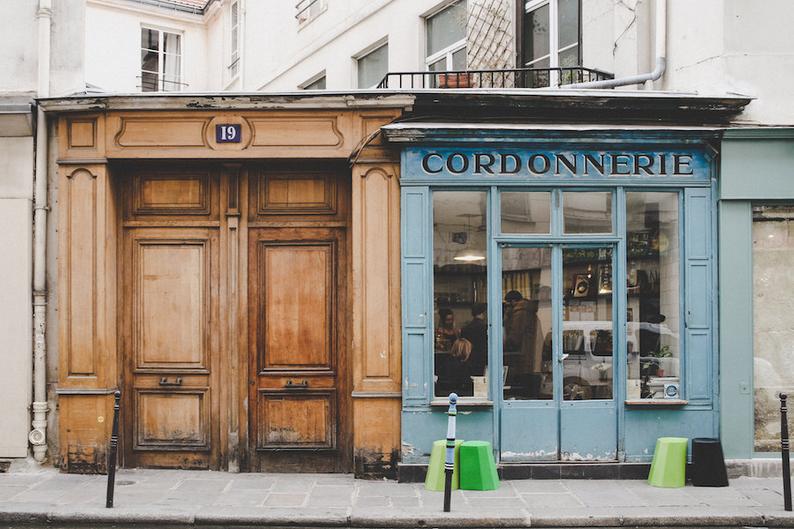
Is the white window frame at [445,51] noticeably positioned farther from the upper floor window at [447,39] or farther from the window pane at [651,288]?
the window pane at [651,288]

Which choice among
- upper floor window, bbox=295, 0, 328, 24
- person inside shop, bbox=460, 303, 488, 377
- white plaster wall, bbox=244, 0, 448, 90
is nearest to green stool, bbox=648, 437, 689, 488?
person inside shop, bbox=460, 303, 488, 377

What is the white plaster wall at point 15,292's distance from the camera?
10266 millimetres

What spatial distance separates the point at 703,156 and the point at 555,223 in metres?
1.85

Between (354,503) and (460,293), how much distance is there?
2719mm

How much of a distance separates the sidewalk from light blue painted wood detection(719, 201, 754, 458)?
516mm

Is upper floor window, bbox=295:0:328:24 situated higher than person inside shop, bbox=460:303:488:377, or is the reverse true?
upper floor window, bbox=295:0:328:24

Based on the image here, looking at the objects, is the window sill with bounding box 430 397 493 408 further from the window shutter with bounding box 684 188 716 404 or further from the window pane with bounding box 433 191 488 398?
the window shutter with bounding box 684 188 716 404

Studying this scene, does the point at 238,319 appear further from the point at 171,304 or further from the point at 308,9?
the point at 308,9

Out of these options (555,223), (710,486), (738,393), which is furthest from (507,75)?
Answer: (710,486)

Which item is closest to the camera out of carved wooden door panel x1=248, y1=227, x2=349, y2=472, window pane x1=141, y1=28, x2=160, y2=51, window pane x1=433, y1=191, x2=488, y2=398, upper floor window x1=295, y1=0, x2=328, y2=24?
window pane x1=433, y1=191, x2=488, y2=398

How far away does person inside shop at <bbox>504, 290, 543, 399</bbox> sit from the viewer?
10.3m

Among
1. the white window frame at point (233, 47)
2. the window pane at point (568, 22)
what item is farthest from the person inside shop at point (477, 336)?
the white window frame at point (233, 47)

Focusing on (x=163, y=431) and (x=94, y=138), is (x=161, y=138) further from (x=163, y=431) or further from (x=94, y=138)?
(x=163, y=431)

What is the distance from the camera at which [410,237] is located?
33.4 feet
